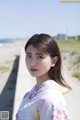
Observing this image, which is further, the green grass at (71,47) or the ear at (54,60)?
the green grass at (71,47)

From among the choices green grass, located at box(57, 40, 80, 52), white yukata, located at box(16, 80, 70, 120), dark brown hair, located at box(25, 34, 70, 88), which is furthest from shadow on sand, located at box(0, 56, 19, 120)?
green grass, located at box(57, 40, 80, 52)

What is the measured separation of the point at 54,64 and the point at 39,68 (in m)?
0.13

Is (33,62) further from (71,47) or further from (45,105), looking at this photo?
(71,47)

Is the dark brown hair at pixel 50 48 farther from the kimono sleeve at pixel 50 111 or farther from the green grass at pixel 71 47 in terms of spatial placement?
the green grass at pixel 71 47

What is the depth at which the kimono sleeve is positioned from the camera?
6.36 ft

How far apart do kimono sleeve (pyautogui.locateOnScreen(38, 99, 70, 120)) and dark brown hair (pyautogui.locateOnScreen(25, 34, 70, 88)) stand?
0.88 feet

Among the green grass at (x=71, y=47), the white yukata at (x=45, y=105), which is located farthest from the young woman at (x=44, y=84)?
the green grass at (x=71, y=47)

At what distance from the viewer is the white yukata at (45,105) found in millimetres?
1946

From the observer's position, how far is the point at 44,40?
7.11 feet

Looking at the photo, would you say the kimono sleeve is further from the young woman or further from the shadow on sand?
the shadow on sand

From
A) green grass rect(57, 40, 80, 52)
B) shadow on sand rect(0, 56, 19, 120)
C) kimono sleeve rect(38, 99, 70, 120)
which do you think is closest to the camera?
kimono sleeve rect(38, 99, 70, 120)

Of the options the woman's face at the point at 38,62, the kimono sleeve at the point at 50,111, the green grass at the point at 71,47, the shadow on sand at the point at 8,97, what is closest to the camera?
the kimono sleeve at the point at 50,111

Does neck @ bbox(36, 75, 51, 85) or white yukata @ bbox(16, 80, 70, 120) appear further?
neck @ bbox(36, 75, 51, 85)

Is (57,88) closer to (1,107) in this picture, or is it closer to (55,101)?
(55,101)
